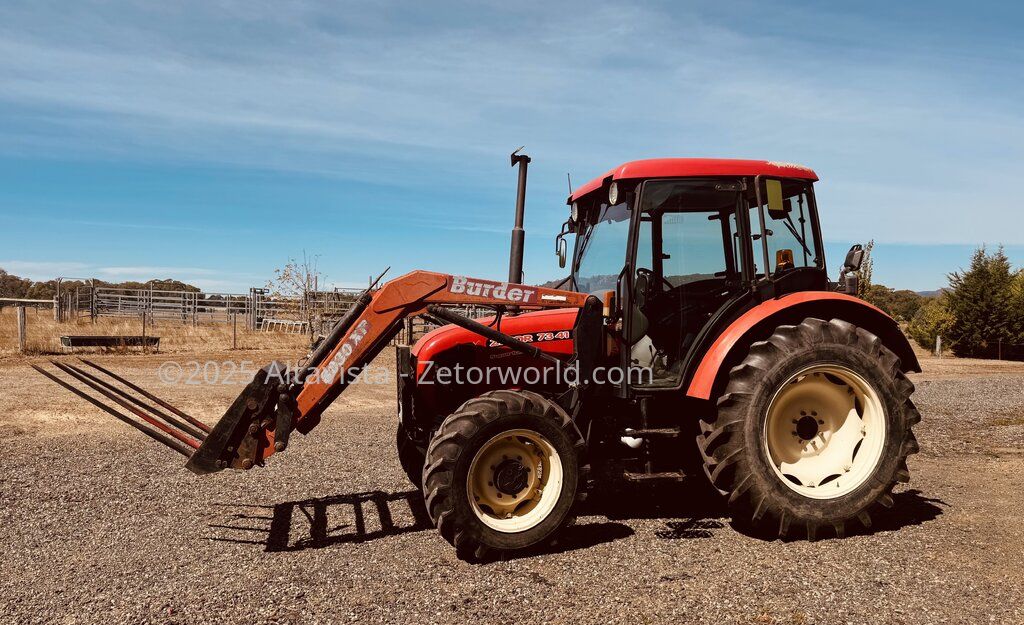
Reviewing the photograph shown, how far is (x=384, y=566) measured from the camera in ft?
13.2

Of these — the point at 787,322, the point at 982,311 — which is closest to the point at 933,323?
the point at 982,311

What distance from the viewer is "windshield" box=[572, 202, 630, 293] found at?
5043 millimetres

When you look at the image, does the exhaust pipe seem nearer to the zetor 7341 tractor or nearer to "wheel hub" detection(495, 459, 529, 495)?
the zetor 7341 tractor

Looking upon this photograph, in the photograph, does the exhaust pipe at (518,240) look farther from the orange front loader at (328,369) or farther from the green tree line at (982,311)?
the green tree line at (982,311)

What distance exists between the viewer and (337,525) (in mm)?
4852

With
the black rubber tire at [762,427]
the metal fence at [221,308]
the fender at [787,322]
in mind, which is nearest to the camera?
the black rubber tire at [762,427]

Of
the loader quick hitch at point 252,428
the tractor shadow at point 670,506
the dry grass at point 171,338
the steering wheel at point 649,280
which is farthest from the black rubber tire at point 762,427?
the dry grass at point 171,338

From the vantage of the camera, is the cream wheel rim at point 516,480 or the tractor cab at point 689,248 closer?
the cream wheel rim at point 516,480

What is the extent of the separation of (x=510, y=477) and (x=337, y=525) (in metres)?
1.38

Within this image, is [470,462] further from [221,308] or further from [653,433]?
[221,308]

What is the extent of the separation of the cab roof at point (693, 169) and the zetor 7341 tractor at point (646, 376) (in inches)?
0.6

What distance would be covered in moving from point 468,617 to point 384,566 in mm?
806

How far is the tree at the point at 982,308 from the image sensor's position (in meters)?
24.2

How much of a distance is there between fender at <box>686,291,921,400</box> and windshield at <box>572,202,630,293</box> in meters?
0.90
